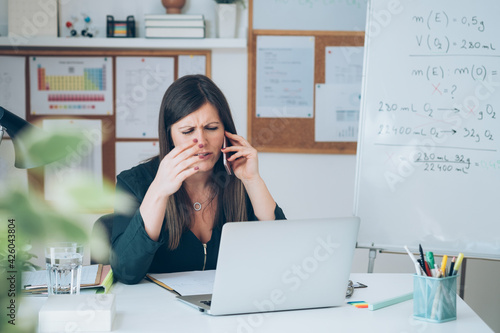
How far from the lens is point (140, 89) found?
9.37ft

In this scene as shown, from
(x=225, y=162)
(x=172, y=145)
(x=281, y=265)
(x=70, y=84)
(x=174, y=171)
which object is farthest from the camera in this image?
(x=70, y=84)

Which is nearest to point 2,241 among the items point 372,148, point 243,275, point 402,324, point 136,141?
point 243,275

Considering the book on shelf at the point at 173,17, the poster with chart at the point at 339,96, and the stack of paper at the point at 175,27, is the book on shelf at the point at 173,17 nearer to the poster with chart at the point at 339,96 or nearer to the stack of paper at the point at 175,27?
the stack of paper at the point at 175,27

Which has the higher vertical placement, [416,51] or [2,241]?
[416,51]

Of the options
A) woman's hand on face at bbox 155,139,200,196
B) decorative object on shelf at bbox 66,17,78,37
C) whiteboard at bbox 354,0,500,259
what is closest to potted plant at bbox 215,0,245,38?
decorative object on shelf at bbox 66,17,78,37

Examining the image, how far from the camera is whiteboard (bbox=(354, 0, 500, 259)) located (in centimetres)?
196

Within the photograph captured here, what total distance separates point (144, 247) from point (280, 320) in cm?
46

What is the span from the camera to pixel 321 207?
294 centimetres

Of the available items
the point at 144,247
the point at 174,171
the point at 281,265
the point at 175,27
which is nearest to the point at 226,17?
→ the point at 175,27

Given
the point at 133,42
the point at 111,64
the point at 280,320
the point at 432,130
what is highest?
the point at 133,42

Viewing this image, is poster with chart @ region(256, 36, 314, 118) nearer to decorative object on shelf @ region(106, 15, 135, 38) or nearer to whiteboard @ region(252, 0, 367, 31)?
whiteboard @ region(252, 0, 367, 31)

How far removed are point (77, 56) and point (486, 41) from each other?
1945mm

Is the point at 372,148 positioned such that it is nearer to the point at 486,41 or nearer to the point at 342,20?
the point at 486,41

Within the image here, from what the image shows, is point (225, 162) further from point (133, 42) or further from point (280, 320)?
point (133, 42)
